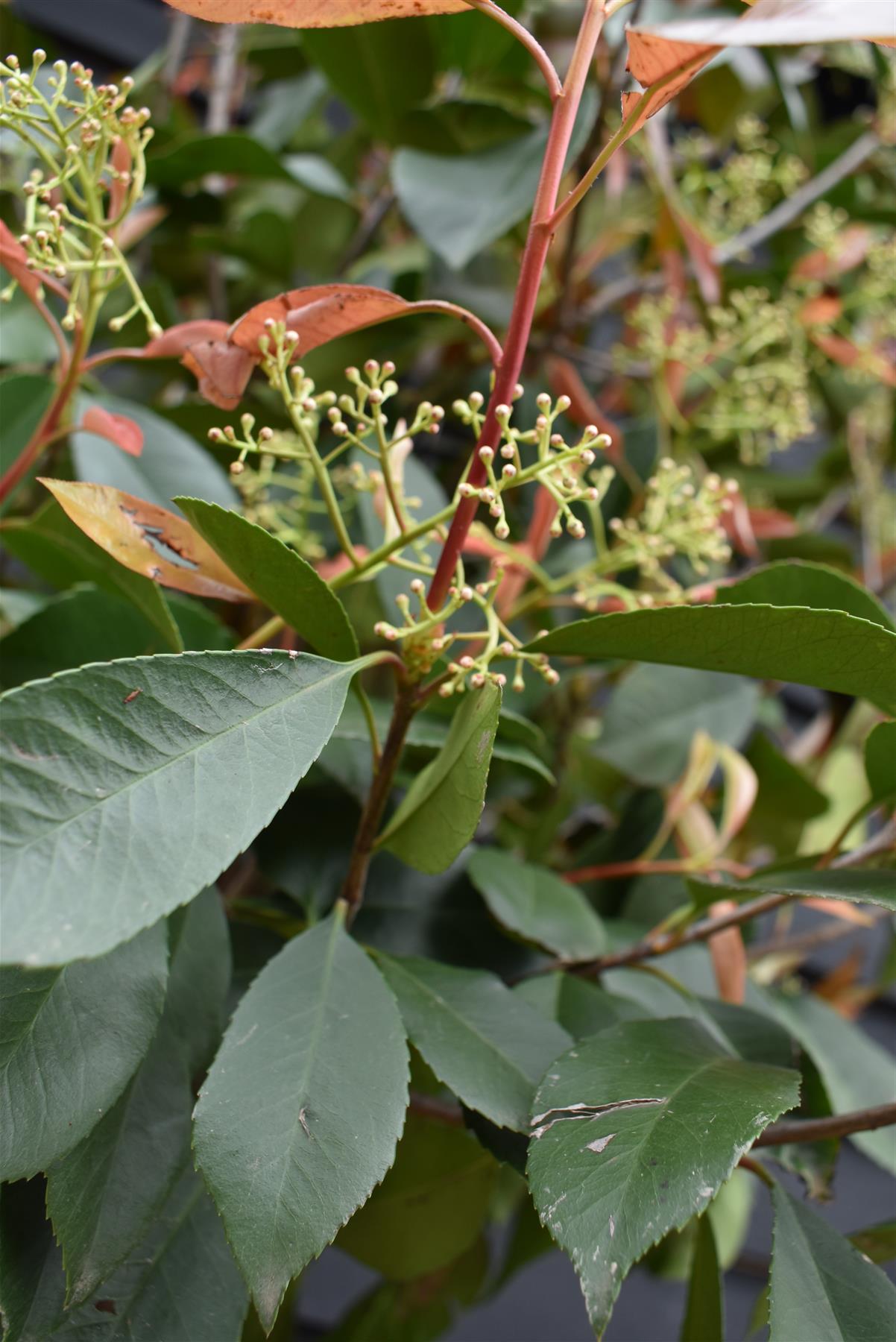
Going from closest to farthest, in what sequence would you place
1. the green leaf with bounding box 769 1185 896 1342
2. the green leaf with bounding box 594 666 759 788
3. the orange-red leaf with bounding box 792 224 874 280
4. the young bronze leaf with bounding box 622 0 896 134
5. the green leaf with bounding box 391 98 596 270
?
the young bronze leaf with bounding box 622 0 896 134
the green leaf with bounding box 769 1185 896 1342
the green leaf with bounding box 391 98 596 270
the green leaf with bounding box 594 666 759 788
the orange-red leaf with bounding box 792 224 874 280

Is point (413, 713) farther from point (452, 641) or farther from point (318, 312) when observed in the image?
point (318, 312)

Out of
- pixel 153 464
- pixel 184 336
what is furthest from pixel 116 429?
pixel 153 464

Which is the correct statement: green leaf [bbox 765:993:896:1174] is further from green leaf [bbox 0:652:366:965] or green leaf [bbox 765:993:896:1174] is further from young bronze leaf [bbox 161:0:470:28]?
young bronze leaf [bbox 161:0:470:28]

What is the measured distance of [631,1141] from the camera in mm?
324

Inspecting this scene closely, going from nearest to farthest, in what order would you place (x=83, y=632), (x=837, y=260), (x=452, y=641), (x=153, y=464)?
(x=452, y=641) < (x=83, y=632) < (x=153, y=464) < (x=837, y=260)

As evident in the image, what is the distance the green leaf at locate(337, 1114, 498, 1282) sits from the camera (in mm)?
599

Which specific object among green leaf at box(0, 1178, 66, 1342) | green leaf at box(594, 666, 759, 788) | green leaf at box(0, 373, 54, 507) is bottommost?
green leaf at box(594, 666, 759, 788)

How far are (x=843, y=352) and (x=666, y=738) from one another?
15.3 inches

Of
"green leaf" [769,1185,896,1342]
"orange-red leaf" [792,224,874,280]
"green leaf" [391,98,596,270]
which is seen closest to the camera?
"green leaf" [769,1185,896,1342]

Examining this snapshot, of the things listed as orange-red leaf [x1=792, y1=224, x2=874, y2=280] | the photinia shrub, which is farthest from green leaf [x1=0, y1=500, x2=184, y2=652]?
orange-red leaf [x1=792, y1=224, x2=874, y2=280]

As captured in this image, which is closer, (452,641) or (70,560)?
(452,641)

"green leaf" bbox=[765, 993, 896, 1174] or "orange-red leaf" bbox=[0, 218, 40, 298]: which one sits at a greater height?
"orange-red leaf" bbox=[0, 218, 40, 298]

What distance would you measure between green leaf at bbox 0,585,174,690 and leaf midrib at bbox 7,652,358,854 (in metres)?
0.17

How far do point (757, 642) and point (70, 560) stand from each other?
33cm
